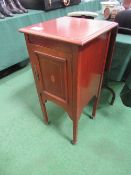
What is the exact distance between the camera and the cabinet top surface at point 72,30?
0.71 metres

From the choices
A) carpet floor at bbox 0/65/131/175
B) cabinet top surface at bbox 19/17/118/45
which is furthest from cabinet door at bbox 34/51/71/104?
carpet floor at bbox 0/65/131/175

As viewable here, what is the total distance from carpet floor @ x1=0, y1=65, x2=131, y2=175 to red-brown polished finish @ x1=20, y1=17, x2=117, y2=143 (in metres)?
0.28

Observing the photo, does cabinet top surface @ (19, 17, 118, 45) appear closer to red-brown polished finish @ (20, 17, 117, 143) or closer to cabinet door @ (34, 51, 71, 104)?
red-brown polished finish @ (20, 17, 117, 143)

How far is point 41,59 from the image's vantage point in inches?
36.7

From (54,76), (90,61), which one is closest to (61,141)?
(54,76)

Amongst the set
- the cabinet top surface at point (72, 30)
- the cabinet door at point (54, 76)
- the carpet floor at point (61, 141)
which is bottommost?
the carpet floor at point (61, 141)

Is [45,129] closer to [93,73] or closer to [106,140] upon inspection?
[106,140]

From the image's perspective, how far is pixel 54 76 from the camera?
3.12 ft

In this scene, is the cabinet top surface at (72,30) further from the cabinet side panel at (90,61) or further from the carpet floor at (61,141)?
the carpet floor at (61,141)

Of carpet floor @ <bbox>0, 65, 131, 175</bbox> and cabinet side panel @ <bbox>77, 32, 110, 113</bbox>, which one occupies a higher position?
cabinet side panel @ <bbox>77, 32, 110, 113</bbox>

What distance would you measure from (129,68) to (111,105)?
0.45 metres

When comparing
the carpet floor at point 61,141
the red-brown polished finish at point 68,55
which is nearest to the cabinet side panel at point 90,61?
the red-brown polished finish at point 68,55

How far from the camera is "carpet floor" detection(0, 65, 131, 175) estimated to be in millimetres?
1111

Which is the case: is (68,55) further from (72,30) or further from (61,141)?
(61,141)
